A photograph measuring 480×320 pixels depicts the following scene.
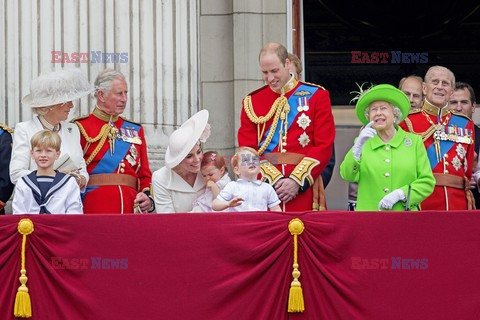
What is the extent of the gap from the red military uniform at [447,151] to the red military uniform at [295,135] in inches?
30.9

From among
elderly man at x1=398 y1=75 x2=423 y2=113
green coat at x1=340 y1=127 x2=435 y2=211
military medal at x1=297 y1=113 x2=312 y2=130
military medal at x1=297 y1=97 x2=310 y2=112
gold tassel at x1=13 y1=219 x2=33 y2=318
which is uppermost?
elderly man at x1=398 y1=75 x2=423 y2=113

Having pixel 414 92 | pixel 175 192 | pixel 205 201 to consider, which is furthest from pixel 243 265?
pixel 414 92

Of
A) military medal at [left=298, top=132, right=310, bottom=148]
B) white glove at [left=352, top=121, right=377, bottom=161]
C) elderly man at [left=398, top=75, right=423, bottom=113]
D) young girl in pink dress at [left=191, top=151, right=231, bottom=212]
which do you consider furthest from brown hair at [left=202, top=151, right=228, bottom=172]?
elderly man at [left=398, top=75, right=423, bottom=113]

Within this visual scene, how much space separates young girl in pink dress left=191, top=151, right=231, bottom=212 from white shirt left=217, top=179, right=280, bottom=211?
12.4 inches

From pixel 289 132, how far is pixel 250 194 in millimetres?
769

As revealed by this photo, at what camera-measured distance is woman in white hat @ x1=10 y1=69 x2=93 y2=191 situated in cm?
1027

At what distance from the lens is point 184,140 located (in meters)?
10.2

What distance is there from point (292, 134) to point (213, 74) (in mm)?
2380

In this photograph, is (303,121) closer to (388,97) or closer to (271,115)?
(271,115)

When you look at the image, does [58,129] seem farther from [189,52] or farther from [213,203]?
[189,52]

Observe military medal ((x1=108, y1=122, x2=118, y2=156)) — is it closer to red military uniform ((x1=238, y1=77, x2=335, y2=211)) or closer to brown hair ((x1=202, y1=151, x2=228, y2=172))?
brown hair ((x1=202, y1=151, x2=228, y2=172))

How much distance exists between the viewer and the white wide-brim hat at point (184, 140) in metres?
10.1

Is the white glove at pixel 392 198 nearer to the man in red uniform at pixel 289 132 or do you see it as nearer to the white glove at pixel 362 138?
the white glove at pixel 362 138

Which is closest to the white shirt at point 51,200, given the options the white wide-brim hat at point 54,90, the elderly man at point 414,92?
the white wide-brim hat at point 54,90
